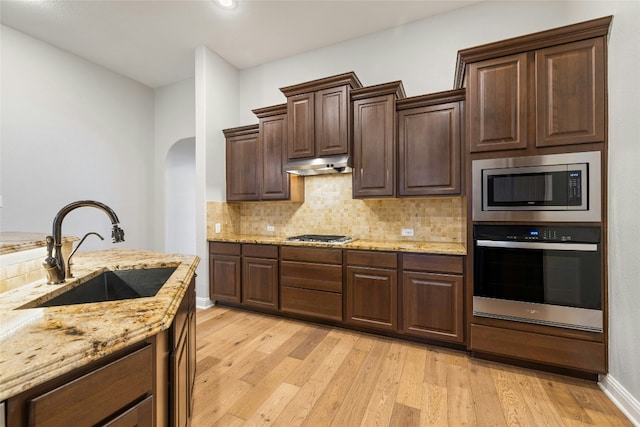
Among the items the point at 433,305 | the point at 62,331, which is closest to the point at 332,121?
the point at 433,305

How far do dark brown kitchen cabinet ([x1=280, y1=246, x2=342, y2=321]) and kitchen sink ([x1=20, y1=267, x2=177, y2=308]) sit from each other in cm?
143

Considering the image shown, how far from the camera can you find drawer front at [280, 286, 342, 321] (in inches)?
111

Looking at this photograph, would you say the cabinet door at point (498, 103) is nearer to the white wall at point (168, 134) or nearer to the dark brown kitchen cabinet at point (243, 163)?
the dark brown kitchen cabinet at point (243, 163)

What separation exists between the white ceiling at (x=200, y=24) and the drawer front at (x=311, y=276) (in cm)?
264

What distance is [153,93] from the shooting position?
4.79m

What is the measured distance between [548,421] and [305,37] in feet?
13.2

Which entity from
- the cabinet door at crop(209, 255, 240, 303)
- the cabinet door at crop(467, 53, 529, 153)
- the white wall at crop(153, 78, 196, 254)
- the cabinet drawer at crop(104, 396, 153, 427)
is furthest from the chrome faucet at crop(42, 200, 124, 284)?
the white wall at crop(153, 78, 196, 254)

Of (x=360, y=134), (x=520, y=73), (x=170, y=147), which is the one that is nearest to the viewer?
(x=520, y=73)

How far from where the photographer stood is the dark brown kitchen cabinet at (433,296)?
2338 millimetres

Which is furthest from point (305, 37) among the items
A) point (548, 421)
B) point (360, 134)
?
point (548, 421)

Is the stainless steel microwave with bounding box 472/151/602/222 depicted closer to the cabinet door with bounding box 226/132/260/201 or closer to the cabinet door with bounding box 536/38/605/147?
the cabinet door with bounding box 536/38/605/147

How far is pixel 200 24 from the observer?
3.14 meters

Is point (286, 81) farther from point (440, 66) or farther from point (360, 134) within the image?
point (440, 66)

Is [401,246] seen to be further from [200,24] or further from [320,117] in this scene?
[200,24]
